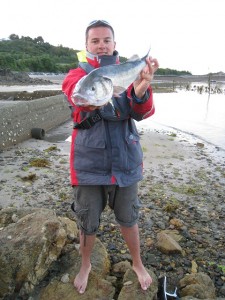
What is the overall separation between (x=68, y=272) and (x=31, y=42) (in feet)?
Answer: 490

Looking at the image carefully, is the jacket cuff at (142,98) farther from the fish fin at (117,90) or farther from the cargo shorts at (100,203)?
the cargo shorts at (100,203)

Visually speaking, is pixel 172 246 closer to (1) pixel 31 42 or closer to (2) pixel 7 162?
(2) pixel 7 162

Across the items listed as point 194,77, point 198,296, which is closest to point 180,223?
point 198,296

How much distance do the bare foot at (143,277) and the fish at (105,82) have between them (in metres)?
1.84

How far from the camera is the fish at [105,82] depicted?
85.2 inches

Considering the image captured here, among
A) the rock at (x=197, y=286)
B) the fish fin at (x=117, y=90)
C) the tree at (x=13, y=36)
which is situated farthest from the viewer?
the tree at (x=13, y=36)

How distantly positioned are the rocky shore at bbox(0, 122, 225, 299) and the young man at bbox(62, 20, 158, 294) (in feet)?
3.80

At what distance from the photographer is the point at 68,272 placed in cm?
326

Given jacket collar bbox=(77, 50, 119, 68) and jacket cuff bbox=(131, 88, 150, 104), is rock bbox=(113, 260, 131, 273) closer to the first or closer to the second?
jacket cuff bbox=(131, 88, 150, 104)

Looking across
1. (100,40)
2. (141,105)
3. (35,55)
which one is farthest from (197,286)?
(35,55)

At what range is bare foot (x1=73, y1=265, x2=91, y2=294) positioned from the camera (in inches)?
120

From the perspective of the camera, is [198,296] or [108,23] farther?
[198,296]

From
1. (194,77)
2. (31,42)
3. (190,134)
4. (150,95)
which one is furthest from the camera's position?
(31,42)

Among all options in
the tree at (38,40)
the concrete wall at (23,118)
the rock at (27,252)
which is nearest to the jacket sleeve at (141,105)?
the rock at (27,252)
